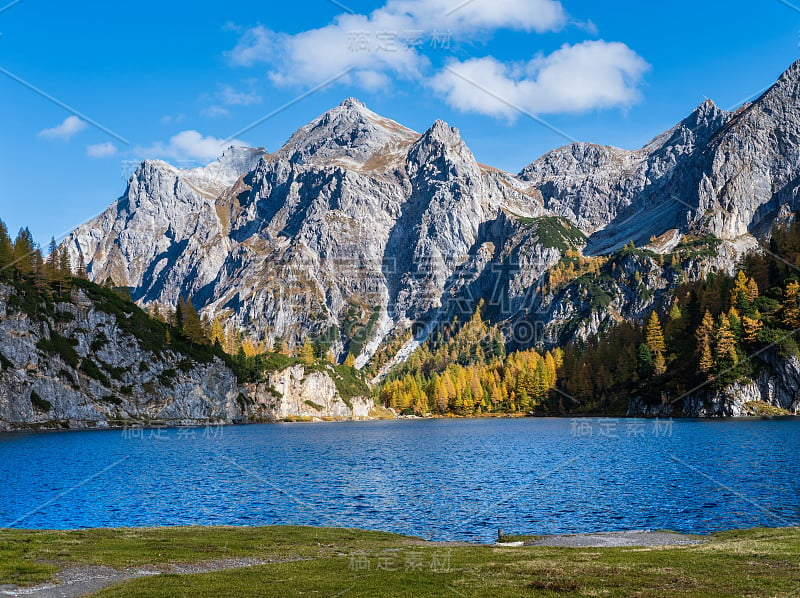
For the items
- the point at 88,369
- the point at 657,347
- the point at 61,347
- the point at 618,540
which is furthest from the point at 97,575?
the point at 657,347

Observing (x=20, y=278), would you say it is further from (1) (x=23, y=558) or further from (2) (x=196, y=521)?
(1) (x=23, y=558)

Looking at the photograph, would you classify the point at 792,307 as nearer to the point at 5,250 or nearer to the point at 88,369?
the point at 88,369

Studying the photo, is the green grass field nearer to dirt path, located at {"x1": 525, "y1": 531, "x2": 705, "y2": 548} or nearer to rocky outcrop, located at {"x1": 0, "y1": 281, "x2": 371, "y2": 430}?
dirt path, located at {"x1": 525, "y1": 531, "x2": 705, "y2": 548}

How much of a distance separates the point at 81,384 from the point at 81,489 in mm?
104076

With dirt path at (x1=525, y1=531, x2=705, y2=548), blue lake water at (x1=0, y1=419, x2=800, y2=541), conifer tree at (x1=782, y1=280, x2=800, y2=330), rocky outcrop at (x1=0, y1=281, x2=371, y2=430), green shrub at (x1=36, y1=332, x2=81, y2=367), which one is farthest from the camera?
conifer tree at (x1=782, y1=280, x2=800, y2=330)

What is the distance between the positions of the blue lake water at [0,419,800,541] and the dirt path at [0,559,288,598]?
18.7 m

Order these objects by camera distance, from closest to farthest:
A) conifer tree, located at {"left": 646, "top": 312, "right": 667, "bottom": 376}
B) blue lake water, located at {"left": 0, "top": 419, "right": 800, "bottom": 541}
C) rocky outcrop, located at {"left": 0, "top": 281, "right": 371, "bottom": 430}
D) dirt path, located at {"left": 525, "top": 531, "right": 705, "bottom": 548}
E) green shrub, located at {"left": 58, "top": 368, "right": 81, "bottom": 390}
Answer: dirt path, located at {"left": 525, "top": 531, "right": 705, "bottom": 548} → blue lake water, located at {"left": 0, "top": 419, "right": 800, "bottom": 541} → rocky outcrop, located at {"left": 0, "top": 281, "right": 371, "bottom": 430} → green shrub, located at {"left": 58, "top": 368, "right": 81, "bottom": 390} → conifer tree, located at {"left": 646, "top": 312, "right": 667, "bottom": 376}

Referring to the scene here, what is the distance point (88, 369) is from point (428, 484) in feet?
407

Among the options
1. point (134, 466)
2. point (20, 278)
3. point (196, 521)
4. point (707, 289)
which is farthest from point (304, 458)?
point (707, 289)

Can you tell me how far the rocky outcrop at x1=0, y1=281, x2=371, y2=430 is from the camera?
142625 millimetres

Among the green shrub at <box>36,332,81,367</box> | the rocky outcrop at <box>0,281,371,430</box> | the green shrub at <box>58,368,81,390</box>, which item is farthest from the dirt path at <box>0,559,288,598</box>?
the green shrub at <box>36,332,81,367</box>

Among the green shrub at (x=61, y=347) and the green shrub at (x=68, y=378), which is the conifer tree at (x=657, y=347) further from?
the green shrub at (x=61, y=347)

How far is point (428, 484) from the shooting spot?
7075 centimetres

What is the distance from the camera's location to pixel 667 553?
3048 centimetres
